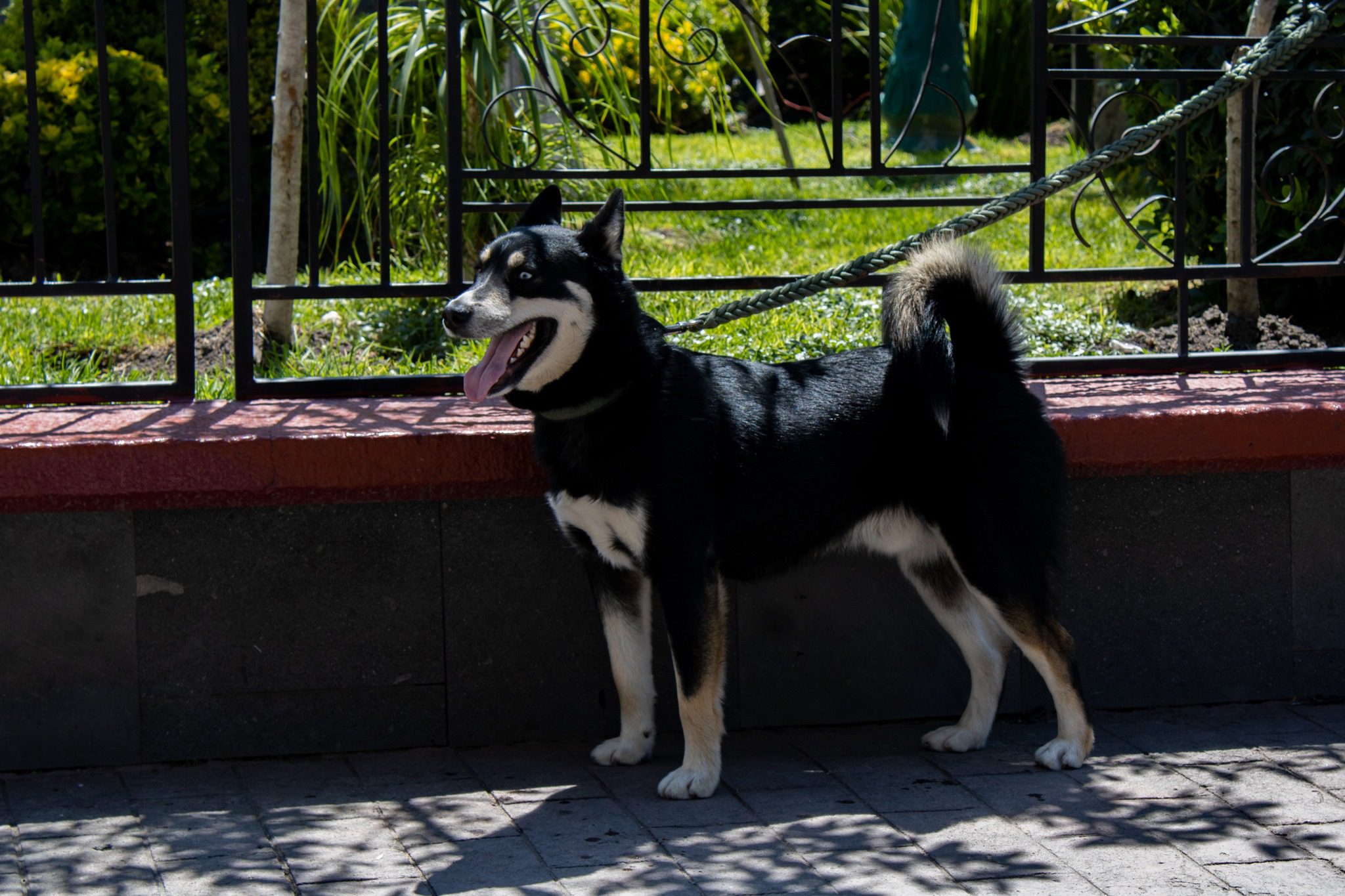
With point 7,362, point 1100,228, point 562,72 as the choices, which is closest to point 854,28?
point 1100,228

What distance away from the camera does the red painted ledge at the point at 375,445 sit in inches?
159

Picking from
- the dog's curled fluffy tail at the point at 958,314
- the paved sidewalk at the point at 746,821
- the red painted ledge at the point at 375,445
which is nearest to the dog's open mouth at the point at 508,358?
the red painted ledge at the point at 375,445

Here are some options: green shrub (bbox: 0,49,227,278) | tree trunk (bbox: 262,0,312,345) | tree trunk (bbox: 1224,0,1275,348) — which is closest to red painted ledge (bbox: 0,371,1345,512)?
tree trunk (bbox: 1224,0,1275,348)

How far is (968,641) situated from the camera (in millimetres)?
4340

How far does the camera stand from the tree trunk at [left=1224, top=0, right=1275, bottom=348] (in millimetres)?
5102

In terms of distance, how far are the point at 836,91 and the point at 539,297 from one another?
1.62 meters

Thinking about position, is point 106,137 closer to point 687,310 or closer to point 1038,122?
point 687,310

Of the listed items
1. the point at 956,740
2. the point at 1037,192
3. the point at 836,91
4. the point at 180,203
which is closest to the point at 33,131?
the point at 180,203

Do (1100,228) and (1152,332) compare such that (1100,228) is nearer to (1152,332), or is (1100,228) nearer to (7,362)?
(1152,332)

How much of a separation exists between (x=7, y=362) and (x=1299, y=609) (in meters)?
4.43

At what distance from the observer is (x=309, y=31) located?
4.64m

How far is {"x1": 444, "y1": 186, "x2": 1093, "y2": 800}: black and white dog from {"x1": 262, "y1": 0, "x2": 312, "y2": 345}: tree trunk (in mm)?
2021

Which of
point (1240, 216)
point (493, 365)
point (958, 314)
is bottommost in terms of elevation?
point (493, 365)

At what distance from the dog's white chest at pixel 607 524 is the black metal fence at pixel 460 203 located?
1062mm
